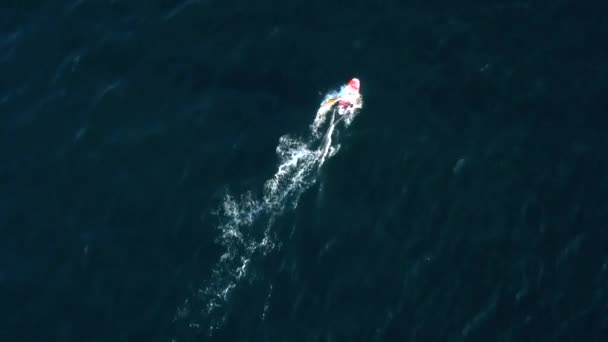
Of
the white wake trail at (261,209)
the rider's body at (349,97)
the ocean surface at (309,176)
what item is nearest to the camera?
the ocean surface at (309,176)

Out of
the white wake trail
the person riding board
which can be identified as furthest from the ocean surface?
the person riding board

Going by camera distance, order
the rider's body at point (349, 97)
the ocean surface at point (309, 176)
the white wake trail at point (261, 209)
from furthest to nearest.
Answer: the rider's body at point (349, 97) → the white wake trail at point (261, 209) → the ocean surface at point (309, 176)

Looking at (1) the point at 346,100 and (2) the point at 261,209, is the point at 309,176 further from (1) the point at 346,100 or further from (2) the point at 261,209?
(1) the point at 346,100

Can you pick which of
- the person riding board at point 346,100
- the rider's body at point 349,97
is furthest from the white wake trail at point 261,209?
the rider's body at point 349,97

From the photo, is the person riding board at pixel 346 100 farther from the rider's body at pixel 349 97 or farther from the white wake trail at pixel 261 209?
the white wake trail at pixel 261 209

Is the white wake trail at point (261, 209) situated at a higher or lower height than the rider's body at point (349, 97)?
lower

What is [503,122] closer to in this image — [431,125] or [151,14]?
[431,125]

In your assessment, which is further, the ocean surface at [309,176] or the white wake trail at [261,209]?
the white wake trail at [261,209]
